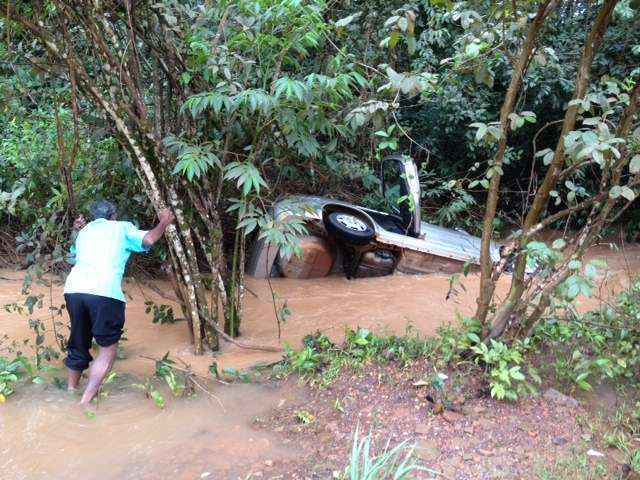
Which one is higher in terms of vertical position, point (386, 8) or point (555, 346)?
point (386, 8)

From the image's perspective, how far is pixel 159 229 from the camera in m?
4.34

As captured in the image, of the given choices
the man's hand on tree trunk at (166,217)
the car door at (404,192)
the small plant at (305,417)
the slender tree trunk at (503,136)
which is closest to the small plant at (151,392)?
the small plant at (305,417)

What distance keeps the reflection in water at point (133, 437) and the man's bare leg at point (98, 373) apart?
0.37 feet

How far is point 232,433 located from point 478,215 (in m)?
7.84

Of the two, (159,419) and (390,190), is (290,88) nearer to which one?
(159,419)

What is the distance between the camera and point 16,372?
4492 mm

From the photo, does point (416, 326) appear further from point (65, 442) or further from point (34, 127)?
point (34, 127)

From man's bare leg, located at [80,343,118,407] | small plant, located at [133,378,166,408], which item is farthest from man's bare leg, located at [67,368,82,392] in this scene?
small plant, located at [133,378,166,408]

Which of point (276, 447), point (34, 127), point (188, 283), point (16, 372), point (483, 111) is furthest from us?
point (483, 111)

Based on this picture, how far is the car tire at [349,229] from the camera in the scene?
697 cm

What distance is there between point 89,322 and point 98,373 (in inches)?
14.8

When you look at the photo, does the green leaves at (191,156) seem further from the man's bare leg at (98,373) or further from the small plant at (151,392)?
the small plant at (151,392)

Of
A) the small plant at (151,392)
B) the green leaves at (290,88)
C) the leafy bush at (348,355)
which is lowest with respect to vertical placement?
the small plant at (151,392)

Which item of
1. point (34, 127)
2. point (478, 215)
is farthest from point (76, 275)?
point (478, 215)
